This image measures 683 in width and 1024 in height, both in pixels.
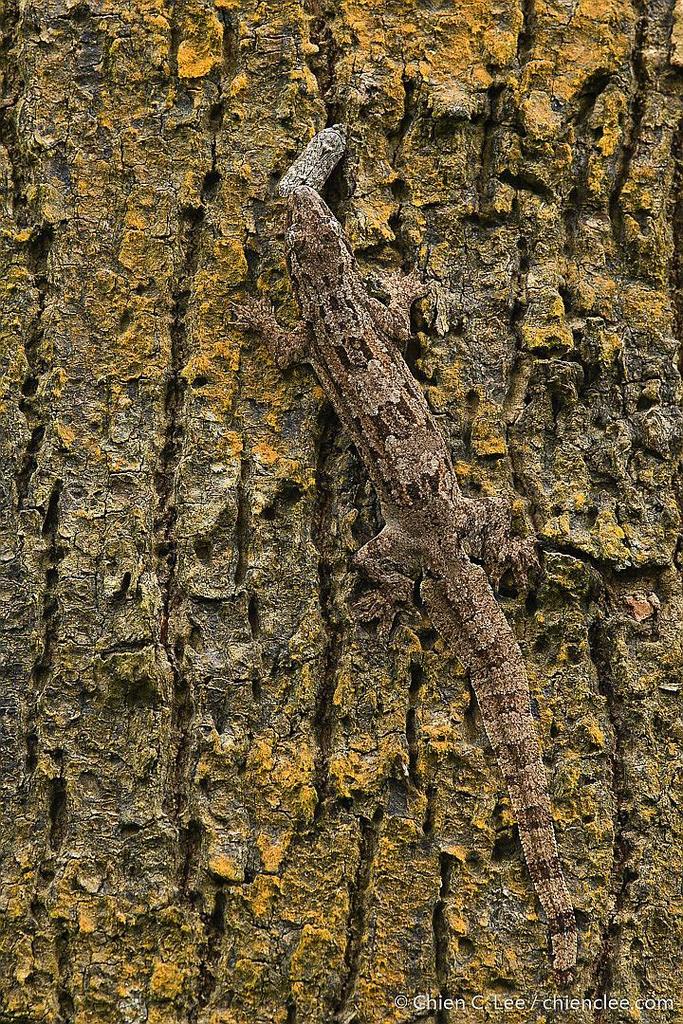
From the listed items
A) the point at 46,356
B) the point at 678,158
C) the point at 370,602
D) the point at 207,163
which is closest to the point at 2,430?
the point at 46,356

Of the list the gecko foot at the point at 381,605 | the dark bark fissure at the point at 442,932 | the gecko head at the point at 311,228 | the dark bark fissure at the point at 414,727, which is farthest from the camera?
the gecko head at the point at 311,228

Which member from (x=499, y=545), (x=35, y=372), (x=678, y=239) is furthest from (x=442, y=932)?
(x=678, y=239)

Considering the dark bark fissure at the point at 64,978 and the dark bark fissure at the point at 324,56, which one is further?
the dark bark fissure at the point at 324,56

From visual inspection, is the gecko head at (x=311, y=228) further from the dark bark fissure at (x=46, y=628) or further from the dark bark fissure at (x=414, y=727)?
the dark bark fissure at (x=414, y=727)

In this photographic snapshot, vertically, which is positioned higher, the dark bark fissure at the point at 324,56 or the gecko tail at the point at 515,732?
the dark bark fissure at the point at 324,56

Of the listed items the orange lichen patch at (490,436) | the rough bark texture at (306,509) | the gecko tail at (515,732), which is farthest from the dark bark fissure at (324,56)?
the gecko tail at (515,732)

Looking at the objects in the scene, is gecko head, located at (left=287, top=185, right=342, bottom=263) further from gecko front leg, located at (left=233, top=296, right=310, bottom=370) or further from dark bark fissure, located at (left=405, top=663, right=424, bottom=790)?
dark bark fissure, located at (left=405, top=663, right=424, bottom=790)

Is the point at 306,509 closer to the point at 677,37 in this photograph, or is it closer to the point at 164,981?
the point at 164,981
